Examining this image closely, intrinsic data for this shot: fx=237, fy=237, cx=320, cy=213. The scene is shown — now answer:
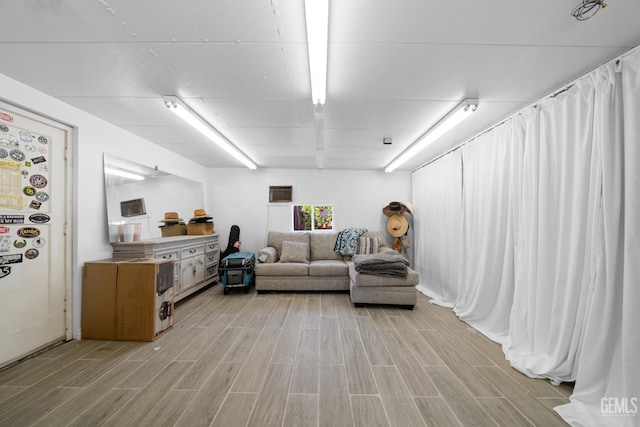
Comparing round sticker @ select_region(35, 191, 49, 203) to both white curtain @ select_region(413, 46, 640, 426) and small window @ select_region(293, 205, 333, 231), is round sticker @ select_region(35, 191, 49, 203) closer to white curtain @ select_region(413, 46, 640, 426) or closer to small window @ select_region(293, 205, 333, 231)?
small window @ select_region(293, 205, 333, 231)

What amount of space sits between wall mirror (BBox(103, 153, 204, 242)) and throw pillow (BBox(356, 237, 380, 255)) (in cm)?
334

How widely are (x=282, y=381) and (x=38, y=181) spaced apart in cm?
284

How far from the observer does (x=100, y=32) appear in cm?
148

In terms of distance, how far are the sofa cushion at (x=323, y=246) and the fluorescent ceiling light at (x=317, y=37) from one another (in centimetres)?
340

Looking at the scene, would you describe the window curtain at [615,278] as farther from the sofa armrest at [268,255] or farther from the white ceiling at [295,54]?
the sofa armrest at [268,255]

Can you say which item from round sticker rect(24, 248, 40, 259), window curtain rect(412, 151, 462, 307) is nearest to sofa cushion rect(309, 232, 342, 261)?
window curtain rect(412, 151, 462, 307)

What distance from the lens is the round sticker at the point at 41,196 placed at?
2.20m

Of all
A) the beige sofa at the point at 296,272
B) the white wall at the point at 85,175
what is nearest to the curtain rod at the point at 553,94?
the beige sofa at the point at 296,272

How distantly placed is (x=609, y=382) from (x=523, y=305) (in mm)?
763

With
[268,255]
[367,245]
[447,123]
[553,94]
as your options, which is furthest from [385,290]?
[553,94]

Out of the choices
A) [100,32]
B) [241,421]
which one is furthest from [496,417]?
[100,32]

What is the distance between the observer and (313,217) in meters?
5.38

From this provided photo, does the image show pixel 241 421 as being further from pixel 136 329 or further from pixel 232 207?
pixel 232 207

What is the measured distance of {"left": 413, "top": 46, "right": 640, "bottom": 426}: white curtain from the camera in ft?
4.85
